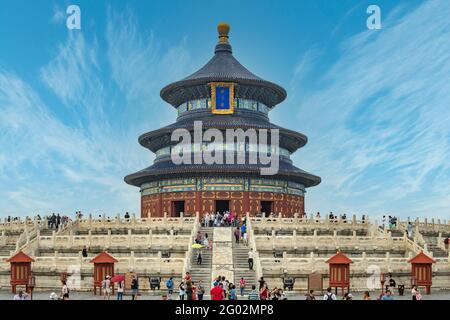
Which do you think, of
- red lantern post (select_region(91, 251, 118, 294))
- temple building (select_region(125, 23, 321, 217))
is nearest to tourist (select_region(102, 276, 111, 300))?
red lantern post (select_region(91, 251, 118, 294))

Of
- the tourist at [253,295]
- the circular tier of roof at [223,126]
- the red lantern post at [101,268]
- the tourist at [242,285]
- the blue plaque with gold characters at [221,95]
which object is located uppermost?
the blue plaque with gold characters at [221,95]

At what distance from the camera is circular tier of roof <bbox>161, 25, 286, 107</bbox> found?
67.9m

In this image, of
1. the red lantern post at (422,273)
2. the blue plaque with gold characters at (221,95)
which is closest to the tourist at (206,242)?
the red lantern post at (422,273)

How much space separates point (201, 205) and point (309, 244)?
2076cm

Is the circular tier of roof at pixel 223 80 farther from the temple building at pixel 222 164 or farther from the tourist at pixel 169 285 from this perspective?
the tourist at pixel 169 285

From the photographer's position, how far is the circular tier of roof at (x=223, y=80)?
2672 inches

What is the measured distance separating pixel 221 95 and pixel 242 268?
99.2 feet

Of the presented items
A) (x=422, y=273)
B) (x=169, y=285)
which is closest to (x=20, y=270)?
(x=169, y=285)

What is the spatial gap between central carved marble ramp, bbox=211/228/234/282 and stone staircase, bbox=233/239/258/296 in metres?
0.25

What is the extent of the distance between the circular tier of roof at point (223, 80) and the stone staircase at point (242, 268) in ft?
84.9

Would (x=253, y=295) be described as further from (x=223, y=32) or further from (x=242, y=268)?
(x=223, y=32)

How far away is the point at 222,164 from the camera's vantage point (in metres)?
64.1

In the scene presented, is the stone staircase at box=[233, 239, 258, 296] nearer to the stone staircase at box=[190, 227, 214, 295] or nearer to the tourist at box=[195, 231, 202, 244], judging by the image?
the stone staircase at box=[190, 227, 214, 295]
